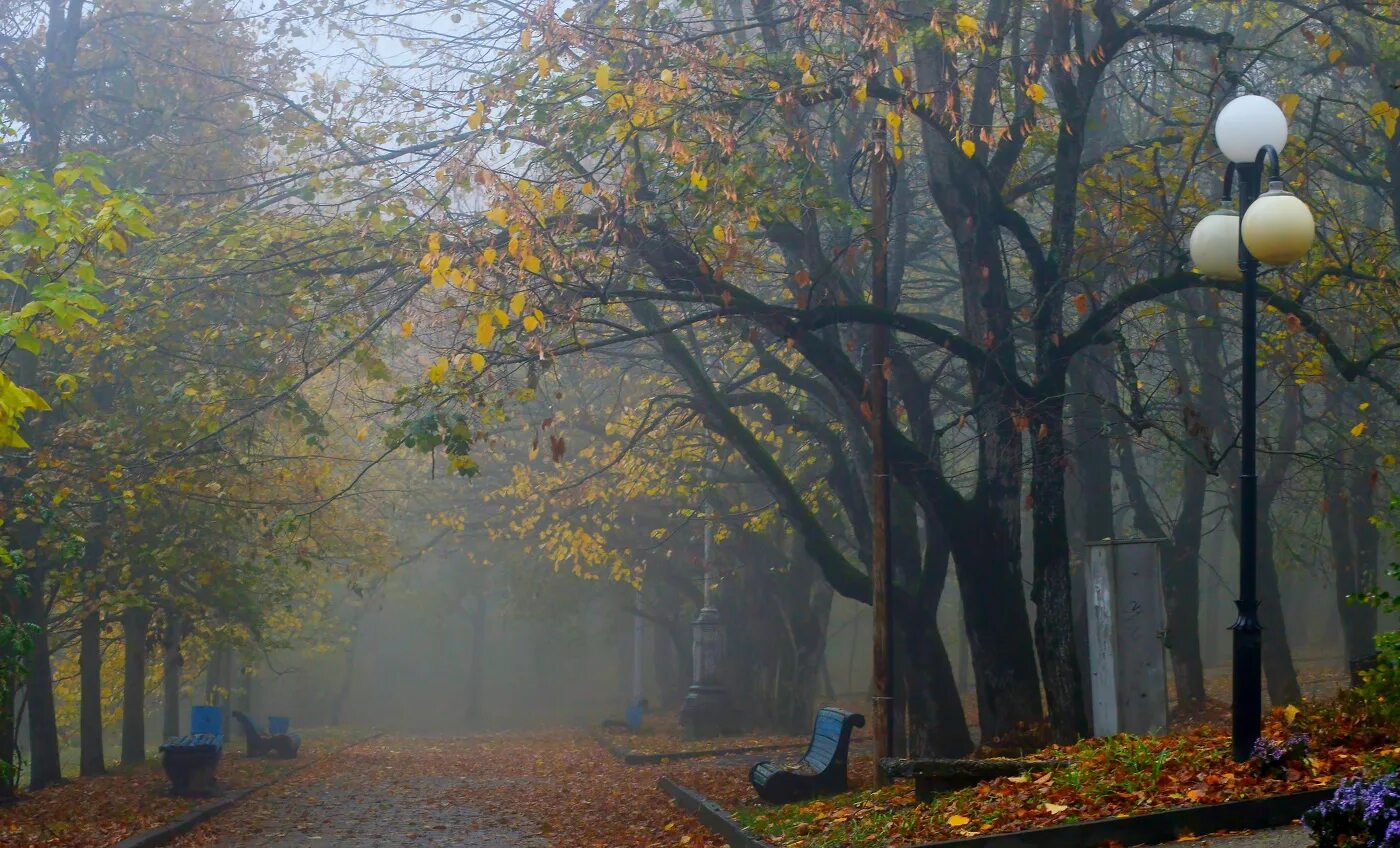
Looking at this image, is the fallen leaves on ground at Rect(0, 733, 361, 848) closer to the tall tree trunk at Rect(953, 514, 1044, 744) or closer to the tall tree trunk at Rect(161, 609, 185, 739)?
the tall tree trunk at Rect(161, 609, 185, 739)

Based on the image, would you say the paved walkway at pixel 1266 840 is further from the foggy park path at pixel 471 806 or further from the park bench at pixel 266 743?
the park bench at pixel 266 743

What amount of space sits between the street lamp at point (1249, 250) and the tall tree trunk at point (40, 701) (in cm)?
1379

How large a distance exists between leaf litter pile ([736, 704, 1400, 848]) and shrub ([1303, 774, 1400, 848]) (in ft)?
5.12

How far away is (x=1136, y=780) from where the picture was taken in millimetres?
8383

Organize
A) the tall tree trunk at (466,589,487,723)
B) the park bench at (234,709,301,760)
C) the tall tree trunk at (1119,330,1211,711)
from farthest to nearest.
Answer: the tall tree trunk at (466,589,487,723)
the park bench at (234,709,301,760)
the tall tree trunk at (1119,330,1211,711)

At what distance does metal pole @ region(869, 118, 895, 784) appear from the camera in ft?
42.3

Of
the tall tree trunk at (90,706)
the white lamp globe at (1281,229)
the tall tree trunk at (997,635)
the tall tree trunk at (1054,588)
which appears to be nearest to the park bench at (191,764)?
the tall tree trunk at (90,706)

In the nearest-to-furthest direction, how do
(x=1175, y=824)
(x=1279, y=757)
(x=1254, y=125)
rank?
(x=1175, y=824) < (x=1279, y=757) < (x=1254, y=125)

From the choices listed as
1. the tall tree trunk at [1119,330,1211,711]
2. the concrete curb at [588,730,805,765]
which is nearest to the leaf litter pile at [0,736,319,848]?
the concrete curb at [588,730,805,765]

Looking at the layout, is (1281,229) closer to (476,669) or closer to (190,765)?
(190,765)

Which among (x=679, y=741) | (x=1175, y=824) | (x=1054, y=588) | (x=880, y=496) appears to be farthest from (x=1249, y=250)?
(x=679, y=741)

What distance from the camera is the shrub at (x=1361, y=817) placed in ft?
17.0

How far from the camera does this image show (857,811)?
1101 centimetres

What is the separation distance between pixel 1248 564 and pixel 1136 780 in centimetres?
147
